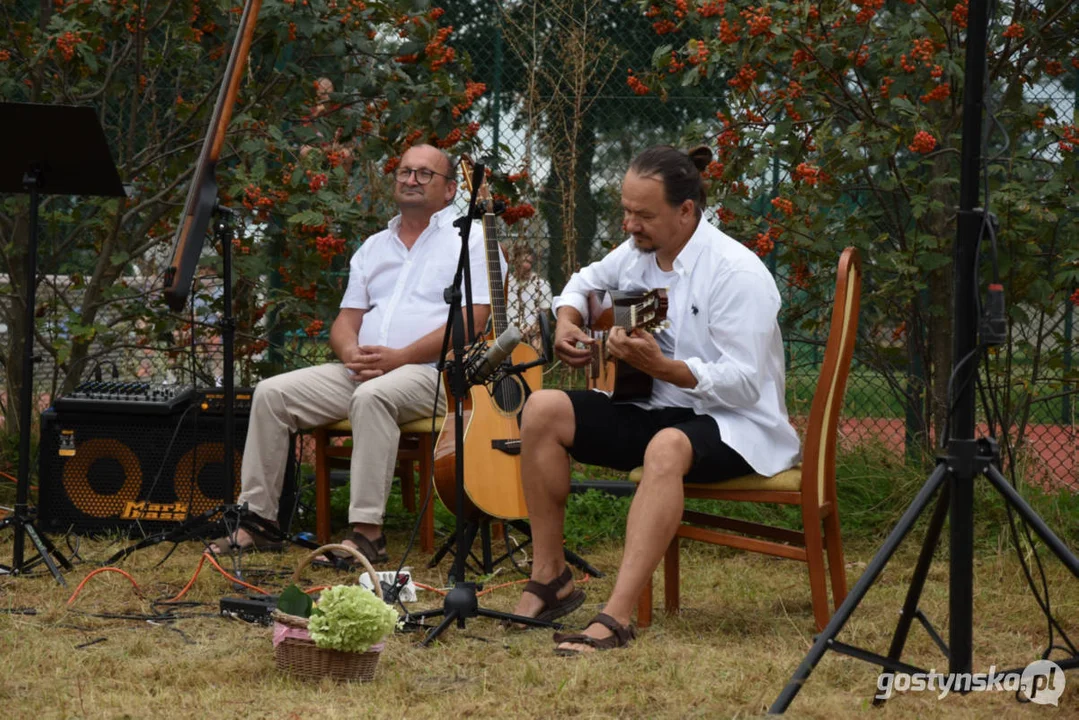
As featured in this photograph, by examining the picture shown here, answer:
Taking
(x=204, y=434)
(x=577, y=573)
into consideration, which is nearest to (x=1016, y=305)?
(x=577, y=573)

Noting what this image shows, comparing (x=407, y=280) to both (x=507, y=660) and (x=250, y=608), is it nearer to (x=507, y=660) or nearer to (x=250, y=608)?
(x=250, y=608)

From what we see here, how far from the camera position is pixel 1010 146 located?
15.4 feet

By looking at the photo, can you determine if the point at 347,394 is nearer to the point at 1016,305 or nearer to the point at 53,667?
the point at 53,667

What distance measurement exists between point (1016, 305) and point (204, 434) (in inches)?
→ 123

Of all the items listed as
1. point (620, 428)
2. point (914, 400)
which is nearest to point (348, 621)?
point (620, 428)

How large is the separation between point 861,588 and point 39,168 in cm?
285

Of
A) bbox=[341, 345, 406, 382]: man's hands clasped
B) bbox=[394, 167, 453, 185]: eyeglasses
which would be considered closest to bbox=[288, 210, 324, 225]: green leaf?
bbox=[394, 167, 453, 185]: eyeglasses

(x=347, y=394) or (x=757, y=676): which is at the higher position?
(x=347, y=394)

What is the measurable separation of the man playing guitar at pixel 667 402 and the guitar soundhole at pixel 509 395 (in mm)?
647

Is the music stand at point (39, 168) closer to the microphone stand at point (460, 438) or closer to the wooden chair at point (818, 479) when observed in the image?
the microphone stand at point (460, 438)

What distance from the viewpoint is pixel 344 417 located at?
16.0 ft

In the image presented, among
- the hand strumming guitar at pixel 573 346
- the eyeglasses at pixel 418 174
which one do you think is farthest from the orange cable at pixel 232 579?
the eyeglasses at pixel 418 174

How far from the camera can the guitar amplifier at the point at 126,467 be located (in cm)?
504

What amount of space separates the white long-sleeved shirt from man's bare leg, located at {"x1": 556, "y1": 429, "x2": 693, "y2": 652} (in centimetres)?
17
